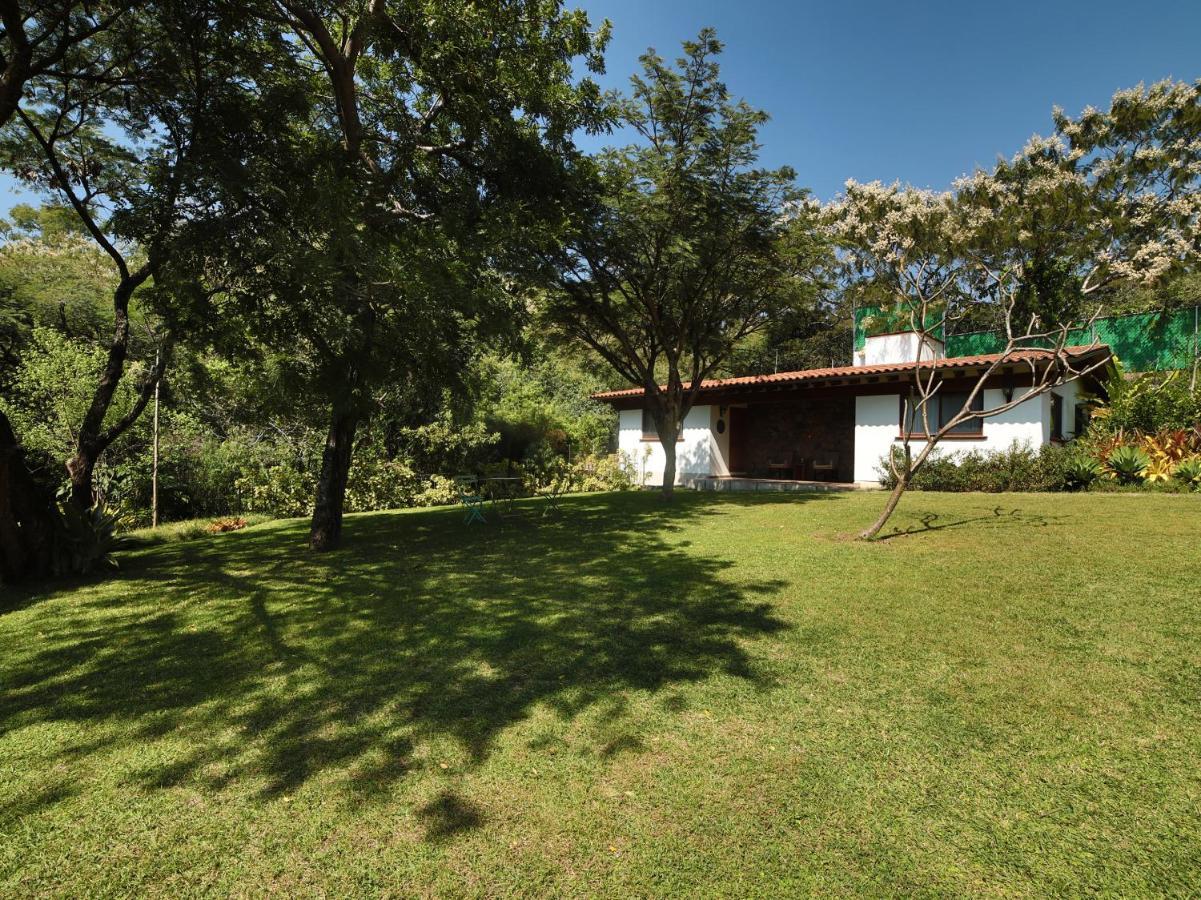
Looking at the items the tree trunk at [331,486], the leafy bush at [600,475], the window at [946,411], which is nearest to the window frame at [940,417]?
the window at [946,411]

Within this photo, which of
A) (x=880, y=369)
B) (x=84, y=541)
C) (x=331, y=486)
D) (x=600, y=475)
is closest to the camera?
(x=84, y=541)

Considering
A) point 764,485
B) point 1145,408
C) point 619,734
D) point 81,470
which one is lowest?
point 619,734

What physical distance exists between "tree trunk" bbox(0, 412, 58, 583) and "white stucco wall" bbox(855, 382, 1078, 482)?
635 inches

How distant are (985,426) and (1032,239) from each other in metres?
4.37

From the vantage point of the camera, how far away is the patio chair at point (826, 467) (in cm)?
1819

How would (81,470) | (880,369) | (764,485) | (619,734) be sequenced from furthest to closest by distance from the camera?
1. (764,485)
2. (880,369)
3. (81,470)
4. (619,734)

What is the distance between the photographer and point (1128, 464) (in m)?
12.2

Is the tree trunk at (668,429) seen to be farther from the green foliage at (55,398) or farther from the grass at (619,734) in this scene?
the green foliage at (55,398)

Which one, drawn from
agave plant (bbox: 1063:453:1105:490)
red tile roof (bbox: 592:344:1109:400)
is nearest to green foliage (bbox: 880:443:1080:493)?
agave plant (bbox: 1063:453:1105:490)

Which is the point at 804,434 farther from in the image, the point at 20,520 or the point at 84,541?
the point at 20,520

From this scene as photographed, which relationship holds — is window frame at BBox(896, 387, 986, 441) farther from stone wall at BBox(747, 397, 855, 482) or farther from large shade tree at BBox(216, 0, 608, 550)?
large shade tree at BBox(216, 0, 608, 550)

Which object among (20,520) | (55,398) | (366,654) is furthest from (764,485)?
(55,398)

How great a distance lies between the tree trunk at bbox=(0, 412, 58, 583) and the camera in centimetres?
676

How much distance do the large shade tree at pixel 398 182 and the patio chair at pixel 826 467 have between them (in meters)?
12.0
